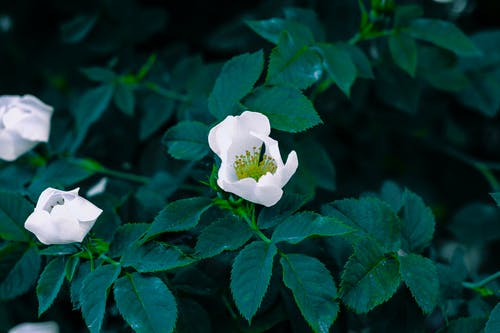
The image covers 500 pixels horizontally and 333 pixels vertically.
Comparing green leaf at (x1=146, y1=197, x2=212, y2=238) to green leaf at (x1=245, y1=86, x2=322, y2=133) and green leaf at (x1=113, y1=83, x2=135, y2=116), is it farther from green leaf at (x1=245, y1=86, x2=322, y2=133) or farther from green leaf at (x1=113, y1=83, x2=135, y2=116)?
green leaf at (x1=113, y1=83, x2=135, y2=116)

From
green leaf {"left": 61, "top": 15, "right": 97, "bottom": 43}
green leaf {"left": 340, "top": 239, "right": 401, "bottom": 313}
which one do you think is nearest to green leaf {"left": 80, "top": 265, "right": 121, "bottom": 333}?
green leaf {"left": 340, "top": 239, "right": 401, "bottom": 313}

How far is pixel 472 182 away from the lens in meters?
2.32

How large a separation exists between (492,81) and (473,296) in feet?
2.35

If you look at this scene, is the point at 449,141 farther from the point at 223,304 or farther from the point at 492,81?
the point at 223,304

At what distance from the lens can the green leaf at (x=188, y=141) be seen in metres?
1.21

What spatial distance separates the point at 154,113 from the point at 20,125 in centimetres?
39

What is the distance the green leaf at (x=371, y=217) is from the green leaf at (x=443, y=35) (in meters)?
0.49

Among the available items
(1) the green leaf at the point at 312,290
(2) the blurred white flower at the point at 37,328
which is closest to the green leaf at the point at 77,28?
(2) the blurred white flower at the point at 37,328

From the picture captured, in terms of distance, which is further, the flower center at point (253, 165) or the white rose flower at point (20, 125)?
the white rose flower at point (20, 125)

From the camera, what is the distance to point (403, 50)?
1499mm

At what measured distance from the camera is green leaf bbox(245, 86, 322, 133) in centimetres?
117

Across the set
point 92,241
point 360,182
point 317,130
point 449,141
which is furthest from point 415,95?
point 92,241

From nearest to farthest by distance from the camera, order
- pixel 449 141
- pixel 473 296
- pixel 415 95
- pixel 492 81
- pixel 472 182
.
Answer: pixel 473 296 < pixel 415 95 < pixel 492 81 < pixel 449 141 < pixel 472 182

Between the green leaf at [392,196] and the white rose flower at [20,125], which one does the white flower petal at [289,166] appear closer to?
the green leaf at [392,196]
